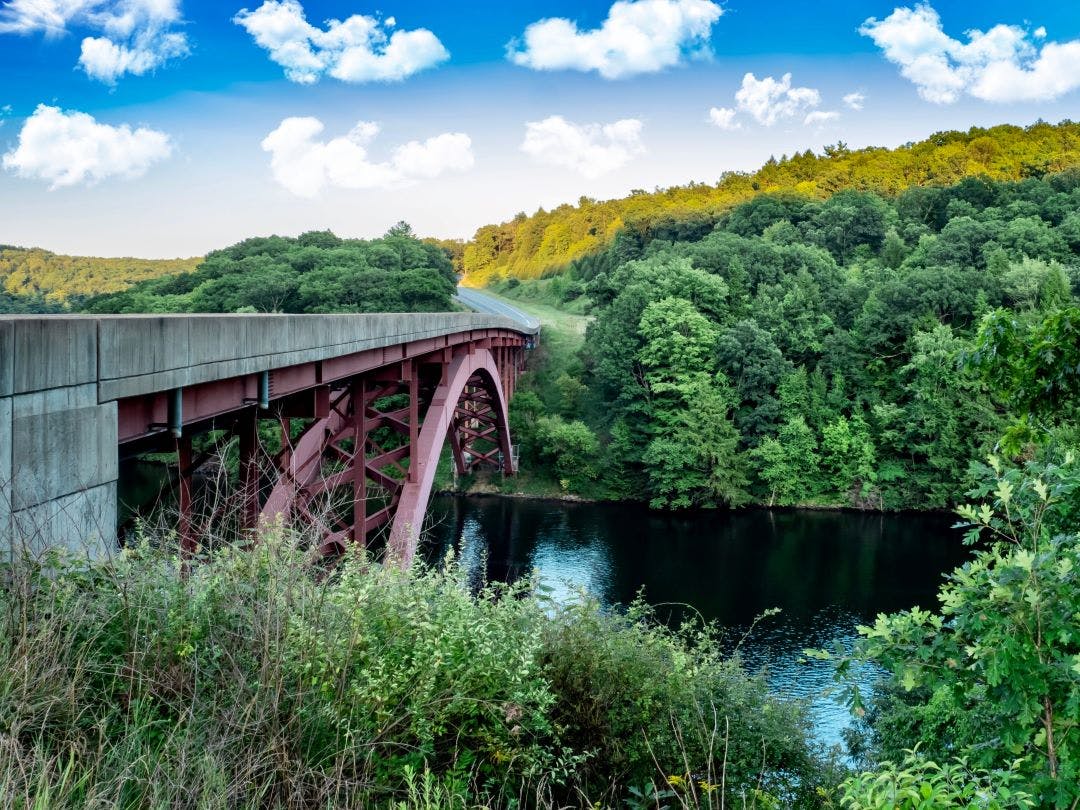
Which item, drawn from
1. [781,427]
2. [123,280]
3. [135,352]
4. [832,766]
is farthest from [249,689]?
[123,280]

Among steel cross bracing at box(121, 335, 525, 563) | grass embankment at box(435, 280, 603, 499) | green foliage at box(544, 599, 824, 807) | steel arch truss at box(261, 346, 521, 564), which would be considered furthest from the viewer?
grass embankment at box(435, 280, 603, 499)

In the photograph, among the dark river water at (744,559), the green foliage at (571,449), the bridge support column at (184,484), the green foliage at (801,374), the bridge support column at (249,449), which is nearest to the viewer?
the bridge support column at (184,484)

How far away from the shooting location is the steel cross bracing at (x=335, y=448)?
6.36m

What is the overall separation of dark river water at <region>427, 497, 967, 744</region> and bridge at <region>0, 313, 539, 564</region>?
8.39 meters

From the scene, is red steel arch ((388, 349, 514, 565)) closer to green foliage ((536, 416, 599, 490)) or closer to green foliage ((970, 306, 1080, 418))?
green foliage ((536, 416, 599, 490))

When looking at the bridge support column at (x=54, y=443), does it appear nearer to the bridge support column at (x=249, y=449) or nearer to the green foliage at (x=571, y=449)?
the bridge support column at (x=249, y=449)

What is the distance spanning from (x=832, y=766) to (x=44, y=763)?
22.4 ft

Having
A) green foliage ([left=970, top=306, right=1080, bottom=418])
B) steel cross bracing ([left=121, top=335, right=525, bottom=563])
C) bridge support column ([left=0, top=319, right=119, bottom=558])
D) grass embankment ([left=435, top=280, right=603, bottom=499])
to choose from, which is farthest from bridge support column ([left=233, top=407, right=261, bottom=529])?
grass embankment ([left=435, top=280, right=603, bottom=499])

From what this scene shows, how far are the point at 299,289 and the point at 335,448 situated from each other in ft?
105

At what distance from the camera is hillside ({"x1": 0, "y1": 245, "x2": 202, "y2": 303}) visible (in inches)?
1797

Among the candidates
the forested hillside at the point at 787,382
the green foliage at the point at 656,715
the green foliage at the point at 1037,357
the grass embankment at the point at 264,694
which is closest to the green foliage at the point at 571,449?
the forested hillside at the point at 787,382

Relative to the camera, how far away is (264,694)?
3441 mm

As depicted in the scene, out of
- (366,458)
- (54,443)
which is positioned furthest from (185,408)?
(366,458)

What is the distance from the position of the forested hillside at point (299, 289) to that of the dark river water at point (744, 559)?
13105 mm
